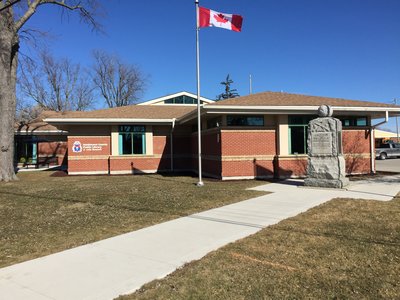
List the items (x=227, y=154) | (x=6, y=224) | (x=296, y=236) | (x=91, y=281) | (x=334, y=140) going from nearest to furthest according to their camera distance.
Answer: (x=91, y=281) → (x=296, y=236) → (x=6, y=224) → (x=334, y=140) → (x=227, y=154)

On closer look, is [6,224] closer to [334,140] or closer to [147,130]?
[334,140]

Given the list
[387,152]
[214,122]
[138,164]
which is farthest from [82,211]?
[387,152]

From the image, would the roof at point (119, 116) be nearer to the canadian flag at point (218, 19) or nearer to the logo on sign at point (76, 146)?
the logo on sign at point (76, 146)

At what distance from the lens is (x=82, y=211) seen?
8969 millimetres

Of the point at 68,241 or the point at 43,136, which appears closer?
the point at 68,241

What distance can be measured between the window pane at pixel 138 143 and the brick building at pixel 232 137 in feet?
0.20

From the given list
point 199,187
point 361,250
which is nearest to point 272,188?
point 199,187

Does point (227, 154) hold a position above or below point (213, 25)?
below

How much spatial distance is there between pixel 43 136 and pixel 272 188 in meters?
24.9

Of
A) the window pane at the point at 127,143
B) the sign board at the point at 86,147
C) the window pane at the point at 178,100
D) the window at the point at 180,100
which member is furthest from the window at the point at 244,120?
the window pane at the point at 178,100

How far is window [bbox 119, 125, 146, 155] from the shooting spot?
2109cm

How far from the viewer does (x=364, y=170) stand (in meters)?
17.4

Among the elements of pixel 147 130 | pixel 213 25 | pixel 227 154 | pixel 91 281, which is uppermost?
pixel 213 25

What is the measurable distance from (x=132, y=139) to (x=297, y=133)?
9.97m
